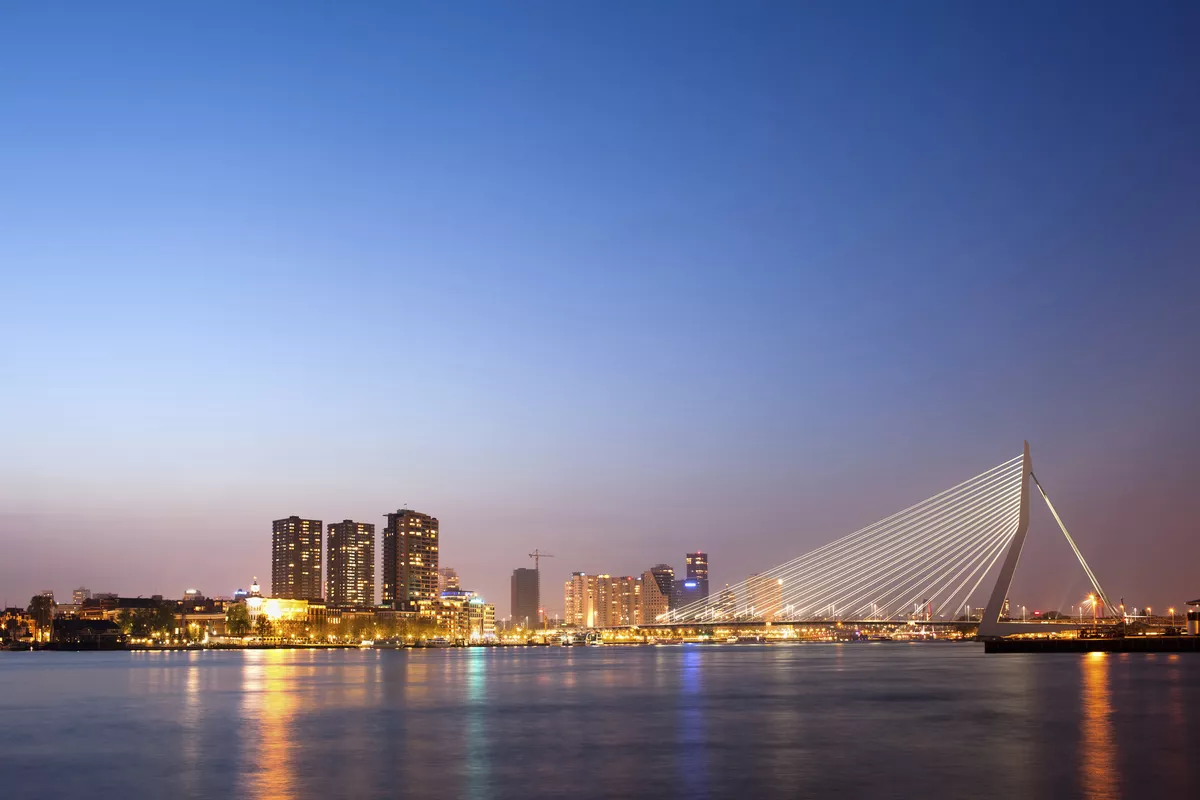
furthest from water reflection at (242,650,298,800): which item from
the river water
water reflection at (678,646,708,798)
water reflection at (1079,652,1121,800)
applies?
water reflection at (1079,652,1121,800)

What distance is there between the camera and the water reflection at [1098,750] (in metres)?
23.4

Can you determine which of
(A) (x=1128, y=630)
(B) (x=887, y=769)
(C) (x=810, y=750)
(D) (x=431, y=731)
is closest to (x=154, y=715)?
(D) (x=431, y=731)

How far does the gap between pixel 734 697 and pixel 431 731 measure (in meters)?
21.5

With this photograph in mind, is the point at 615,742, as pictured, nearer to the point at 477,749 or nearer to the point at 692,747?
the point at 692,747

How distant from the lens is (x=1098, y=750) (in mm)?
29953

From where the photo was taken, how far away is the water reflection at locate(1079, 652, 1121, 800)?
23.4 meters

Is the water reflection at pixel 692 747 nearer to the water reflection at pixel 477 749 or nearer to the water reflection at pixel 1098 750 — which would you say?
the water reflection at pixel 477 749

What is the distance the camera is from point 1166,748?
1182 inches

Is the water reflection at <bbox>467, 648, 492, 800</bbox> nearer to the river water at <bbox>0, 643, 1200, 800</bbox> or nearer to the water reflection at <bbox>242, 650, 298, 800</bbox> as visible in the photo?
the river water at <bbox>0, 643, 1200, 800</bbox>

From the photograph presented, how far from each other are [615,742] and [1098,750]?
13677mm

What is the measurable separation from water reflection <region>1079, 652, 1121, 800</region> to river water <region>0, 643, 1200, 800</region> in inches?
3.6

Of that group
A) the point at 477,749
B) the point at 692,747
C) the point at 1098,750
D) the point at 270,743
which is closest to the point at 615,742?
the point at 692,747

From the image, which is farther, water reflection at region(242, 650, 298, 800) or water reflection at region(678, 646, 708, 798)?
water reflection at region(242, 650, 298, 800)

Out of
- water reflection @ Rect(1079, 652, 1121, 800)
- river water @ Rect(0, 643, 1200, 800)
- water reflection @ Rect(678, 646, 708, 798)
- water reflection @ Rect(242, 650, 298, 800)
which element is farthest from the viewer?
water reflection @ Rect(242, 650, 298, 800)
